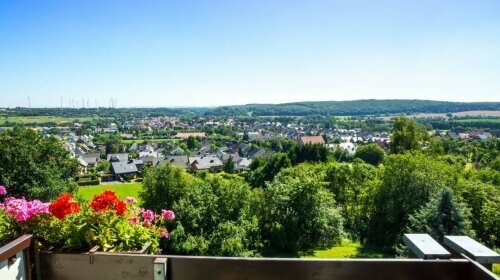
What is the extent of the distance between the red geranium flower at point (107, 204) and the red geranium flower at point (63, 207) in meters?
0.13

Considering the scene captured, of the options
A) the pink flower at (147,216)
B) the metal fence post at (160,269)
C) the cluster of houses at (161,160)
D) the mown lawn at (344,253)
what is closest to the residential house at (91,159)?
the cluster of houses at (161,160)

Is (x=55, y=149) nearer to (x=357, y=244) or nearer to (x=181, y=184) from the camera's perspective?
(x=181, y=184)

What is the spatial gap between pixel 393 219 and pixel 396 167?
247cm

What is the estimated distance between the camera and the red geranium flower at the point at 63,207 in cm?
233

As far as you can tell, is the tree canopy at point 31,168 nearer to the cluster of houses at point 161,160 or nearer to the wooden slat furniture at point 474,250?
the wooden slat furniture at point 474,250

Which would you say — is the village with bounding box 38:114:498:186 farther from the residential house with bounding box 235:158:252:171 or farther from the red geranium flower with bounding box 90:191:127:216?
the red geranium flower with bounding box 90:191:127:216

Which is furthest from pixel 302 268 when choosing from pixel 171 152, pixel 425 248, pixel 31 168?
pixel 171 152

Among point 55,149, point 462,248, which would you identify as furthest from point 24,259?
point 55,149

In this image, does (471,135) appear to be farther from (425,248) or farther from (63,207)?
(63,207)

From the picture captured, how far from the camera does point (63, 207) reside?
2400mm

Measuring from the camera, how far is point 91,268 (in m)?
1.88

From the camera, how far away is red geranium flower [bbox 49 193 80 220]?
2332 mm

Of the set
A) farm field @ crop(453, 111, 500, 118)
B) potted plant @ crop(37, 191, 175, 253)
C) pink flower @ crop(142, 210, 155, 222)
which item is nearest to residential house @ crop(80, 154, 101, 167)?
pink flower @ crop(142, 210, 155, 222)

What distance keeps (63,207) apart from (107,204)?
0.93 feet
